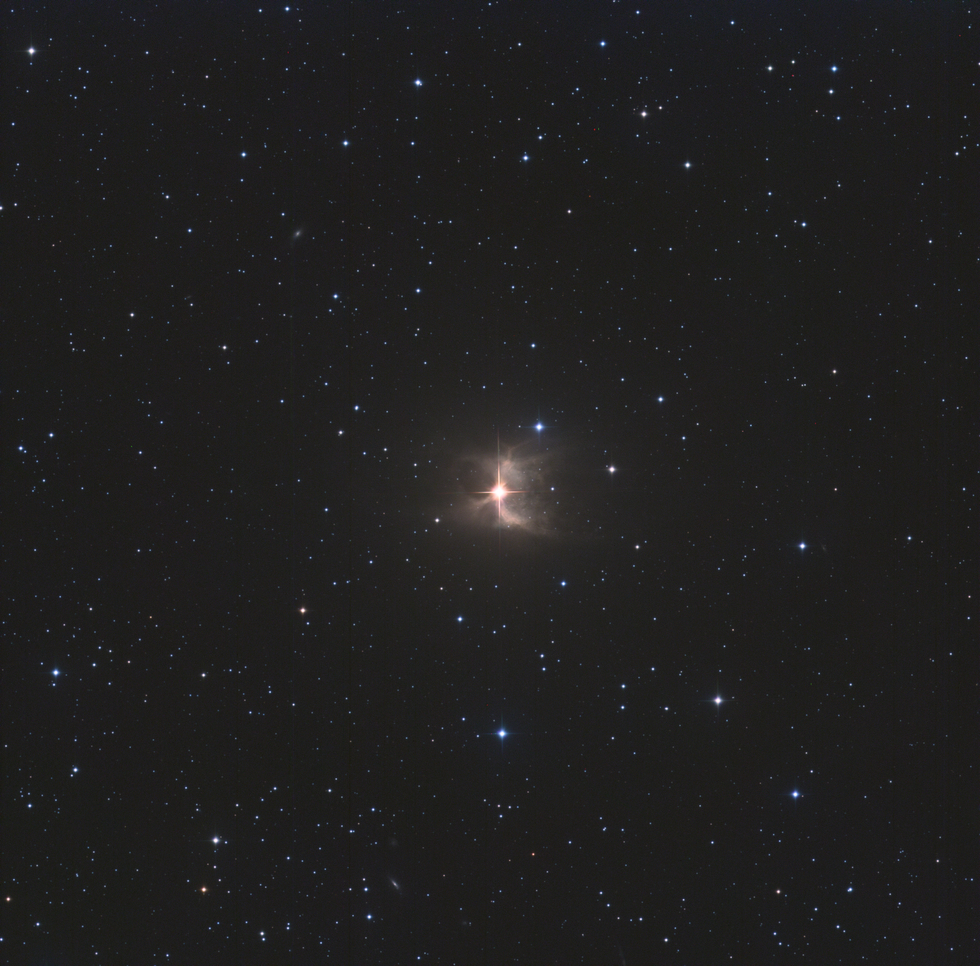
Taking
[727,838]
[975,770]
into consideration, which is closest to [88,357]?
[727,838]

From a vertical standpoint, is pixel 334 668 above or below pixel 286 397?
below

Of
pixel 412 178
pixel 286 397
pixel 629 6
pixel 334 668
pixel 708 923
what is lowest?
pixel 708 923

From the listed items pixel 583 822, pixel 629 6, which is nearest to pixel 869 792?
pixel 583 822

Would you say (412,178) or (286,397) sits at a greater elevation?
(412,178)

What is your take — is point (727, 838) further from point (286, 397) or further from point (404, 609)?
point (286, 397)

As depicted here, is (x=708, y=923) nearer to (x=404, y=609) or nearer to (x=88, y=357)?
(x=404, y=609)

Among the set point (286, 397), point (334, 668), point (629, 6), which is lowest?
point (334, 668)
